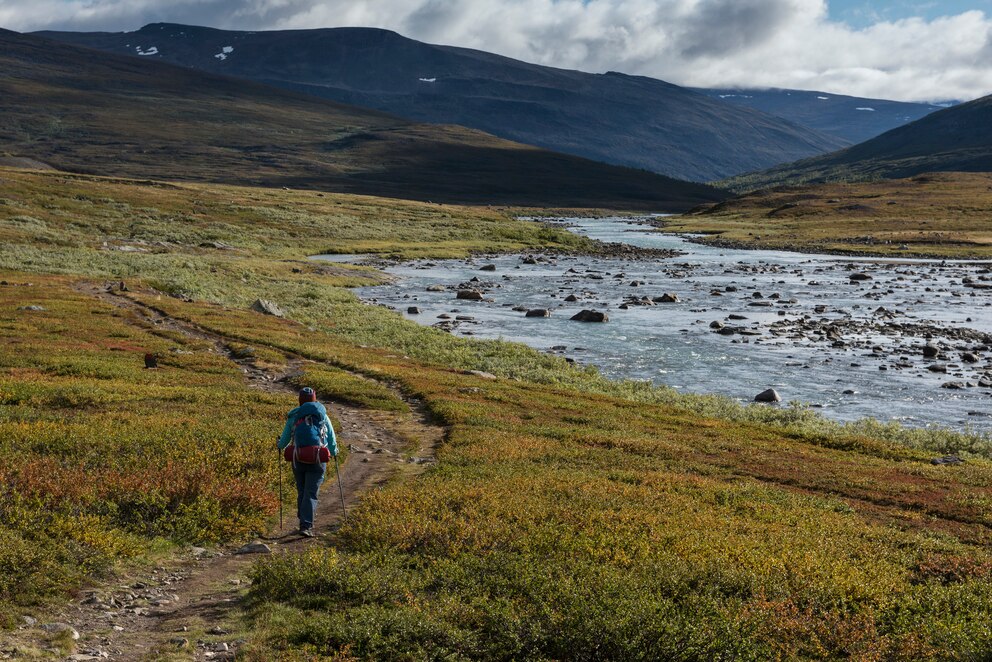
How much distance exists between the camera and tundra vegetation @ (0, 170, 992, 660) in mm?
11125

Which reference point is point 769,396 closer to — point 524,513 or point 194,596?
point 524,513

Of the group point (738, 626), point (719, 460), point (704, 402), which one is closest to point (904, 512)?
point (719, 460)

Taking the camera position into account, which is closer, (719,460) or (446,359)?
(719,460)

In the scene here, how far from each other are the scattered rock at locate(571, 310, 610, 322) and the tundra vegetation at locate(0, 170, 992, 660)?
20.6 m

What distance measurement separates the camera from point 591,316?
6325 cm

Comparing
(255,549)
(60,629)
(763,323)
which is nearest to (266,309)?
(763,323)

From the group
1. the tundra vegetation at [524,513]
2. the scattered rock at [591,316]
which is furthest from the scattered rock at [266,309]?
the scattered rock at [591,316]

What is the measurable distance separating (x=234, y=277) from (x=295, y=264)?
15.9 metres

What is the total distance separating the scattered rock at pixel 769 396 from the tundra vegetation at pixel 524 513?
2506mm

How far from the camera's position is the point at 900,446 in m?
29.7

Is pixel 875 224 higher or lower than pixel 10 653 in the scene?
higher

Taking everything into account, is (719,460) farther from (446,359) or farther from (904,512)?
(446,359)

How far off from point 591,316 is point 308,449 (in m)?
48.5

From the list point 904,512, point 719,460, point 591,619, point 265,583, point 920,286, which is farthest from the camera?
point 920,286
